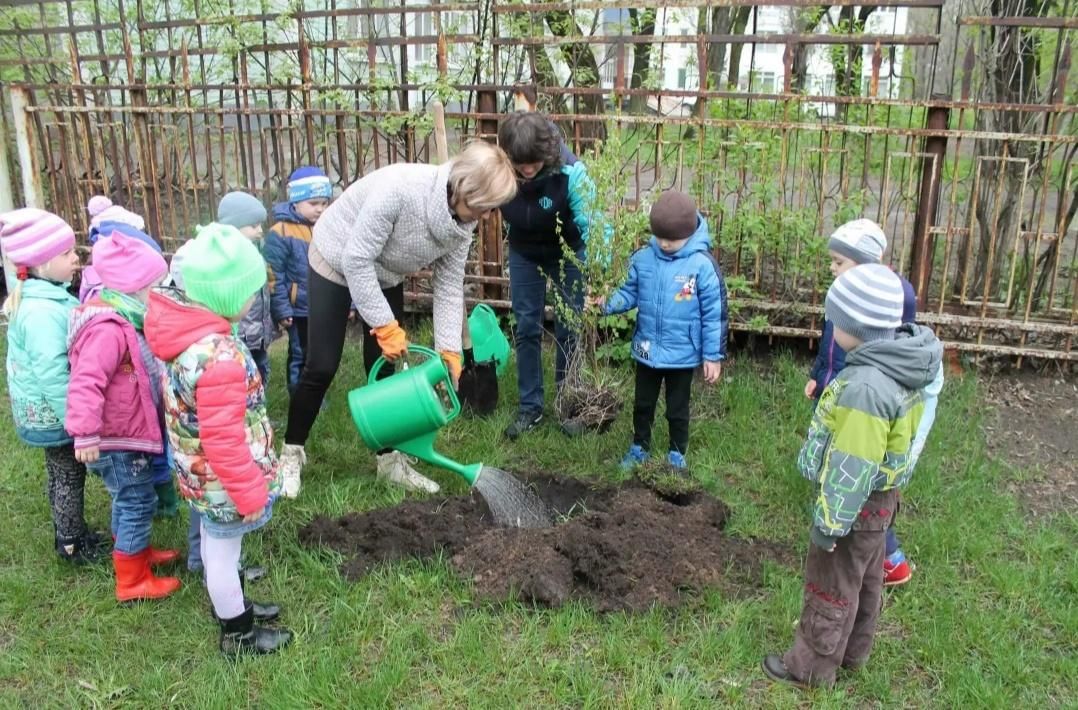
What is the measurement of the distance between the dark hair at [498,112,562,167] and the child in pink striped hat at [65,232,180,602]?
5.18 feet

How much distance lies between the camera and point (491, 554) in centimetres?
354

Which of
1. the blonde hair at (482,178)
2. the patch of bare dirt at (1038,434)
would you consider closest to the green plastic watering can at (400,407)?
the blonde hair at (482,178)

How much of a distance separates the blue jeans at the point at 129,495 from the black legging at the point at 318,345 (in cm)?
89

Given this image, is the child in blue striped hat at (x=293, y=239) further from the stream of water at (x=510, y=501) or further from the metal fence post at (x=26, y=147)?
the metal fence post at (x=26, y=147)

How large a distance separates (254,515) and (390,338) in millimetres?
1165

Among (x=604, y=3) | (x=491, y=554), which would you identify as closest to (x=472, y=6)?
(x=604, y=3)

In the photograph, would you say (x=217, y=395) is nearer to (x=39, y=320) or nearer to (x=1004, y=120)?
(x=39, y=320)

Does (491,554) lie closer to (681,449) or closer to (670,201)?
(681,449)

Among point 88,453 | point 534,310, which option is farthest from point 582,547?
point 88,453

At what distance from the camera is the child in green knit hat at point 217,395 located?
8.70 ft

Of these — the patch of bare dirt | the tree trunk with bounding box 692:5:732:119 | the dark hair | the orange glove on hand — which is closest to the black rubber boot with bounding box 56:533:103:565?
the orange glove on hand

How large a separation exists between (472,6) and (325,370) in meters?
2.85

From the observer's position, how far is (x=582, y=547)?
11.5 feet

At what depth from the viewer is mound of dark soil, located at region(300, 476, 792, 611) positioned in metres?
3.37
